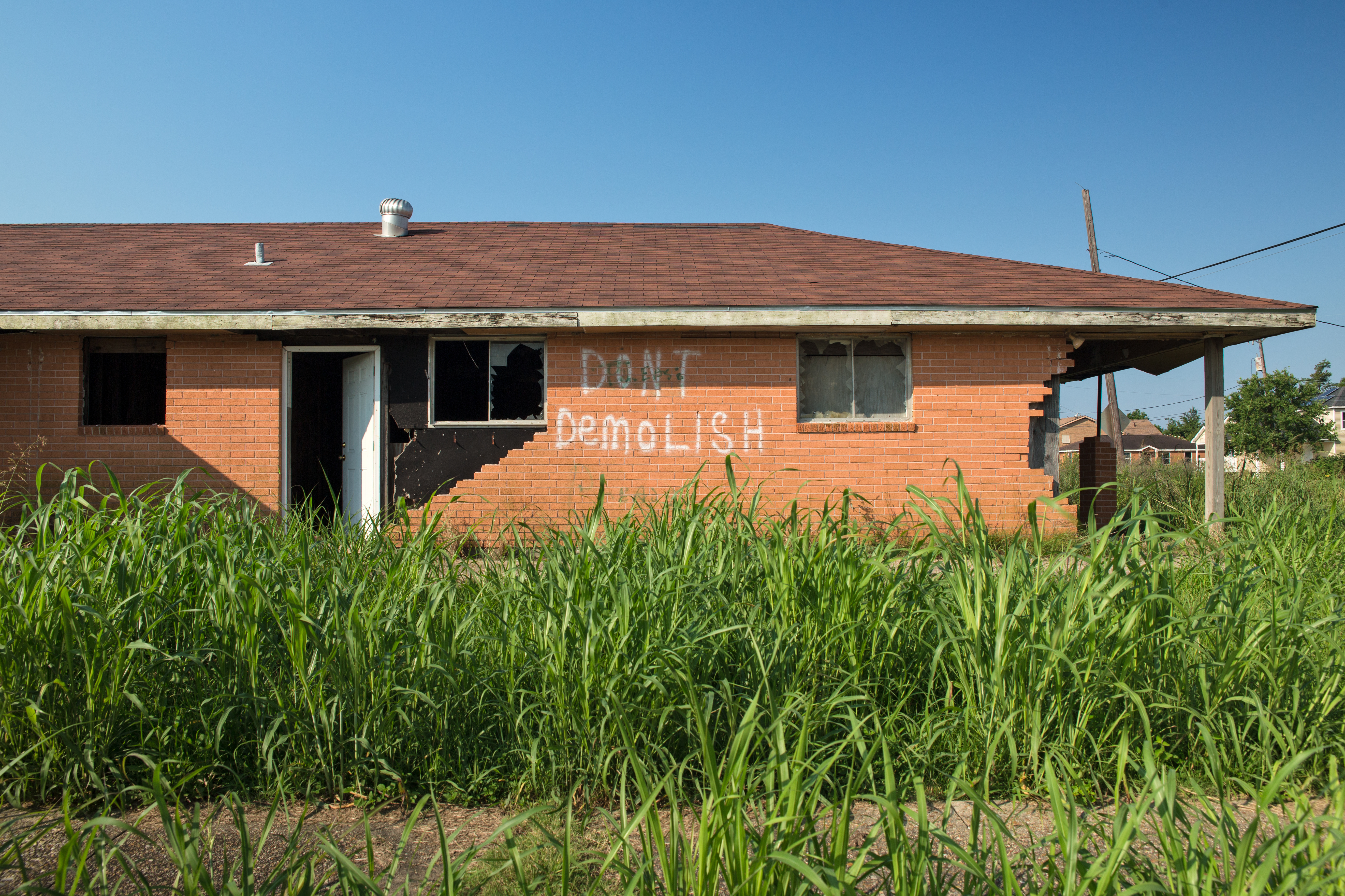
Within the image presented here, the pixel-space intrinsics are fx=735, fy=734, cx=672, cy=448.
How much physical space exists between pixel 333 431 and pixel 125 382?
2.36 metres

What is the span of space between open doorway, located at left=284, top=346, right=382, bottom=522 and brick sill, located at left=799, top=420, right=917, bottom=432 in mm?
4775

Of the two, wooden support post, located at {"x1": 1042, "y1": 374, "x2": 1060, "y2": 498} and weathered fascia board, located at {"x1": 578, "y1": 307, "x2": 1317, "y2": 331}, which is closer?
weathered fascia board, located at {"x1": 578, "y1": 307, "x2": 1317, "y2": 331}

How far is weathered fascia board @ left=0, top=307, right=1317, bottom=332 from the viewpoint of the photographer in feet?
24.4

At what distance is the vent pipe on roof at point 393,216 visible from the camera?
11.4 meters

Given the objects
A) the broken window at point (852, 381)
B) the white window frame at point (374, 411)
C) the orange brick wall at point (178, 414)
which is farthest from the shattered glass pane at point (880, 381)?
the orange brick wall at point (178, 414)

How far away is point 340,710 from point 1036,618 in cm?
249

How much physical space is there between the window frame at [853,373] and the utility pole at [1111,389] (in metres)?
7.43

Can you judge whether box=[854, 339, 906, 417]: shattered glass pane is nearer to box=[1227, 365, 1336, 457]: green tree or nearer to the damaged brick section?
the damaged brick section

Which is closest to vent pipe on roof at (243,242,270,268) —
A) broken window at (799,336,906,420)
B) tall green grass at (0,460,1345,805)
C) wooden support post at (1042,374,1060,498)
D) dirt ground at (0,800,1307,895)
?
broken window at (799,336,906,420)

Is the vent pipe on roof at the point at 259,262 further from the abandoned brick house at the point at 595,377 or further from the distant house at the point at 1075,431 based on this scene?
the distant house at the point at 1075,431

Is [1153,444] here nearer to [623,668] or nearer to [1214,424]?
[1214,424]

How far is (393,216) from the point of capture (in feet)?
37.6

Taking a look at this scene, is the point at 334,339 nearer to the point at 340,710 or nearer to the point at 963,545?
the point at 340,710

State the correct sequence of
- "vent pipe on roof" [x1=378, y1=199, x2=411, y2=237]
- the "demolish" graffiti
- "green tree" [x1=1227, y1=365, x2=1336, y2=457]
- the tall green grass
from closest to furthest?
1. the tall green grass
2. the "demolish" graffiti
3. "vent pipe on roof" [x1=378, y1=199, x2=411, y2=237]
4. "green tree" [x1=1227, y1=365, x2=1336, y2=457]
